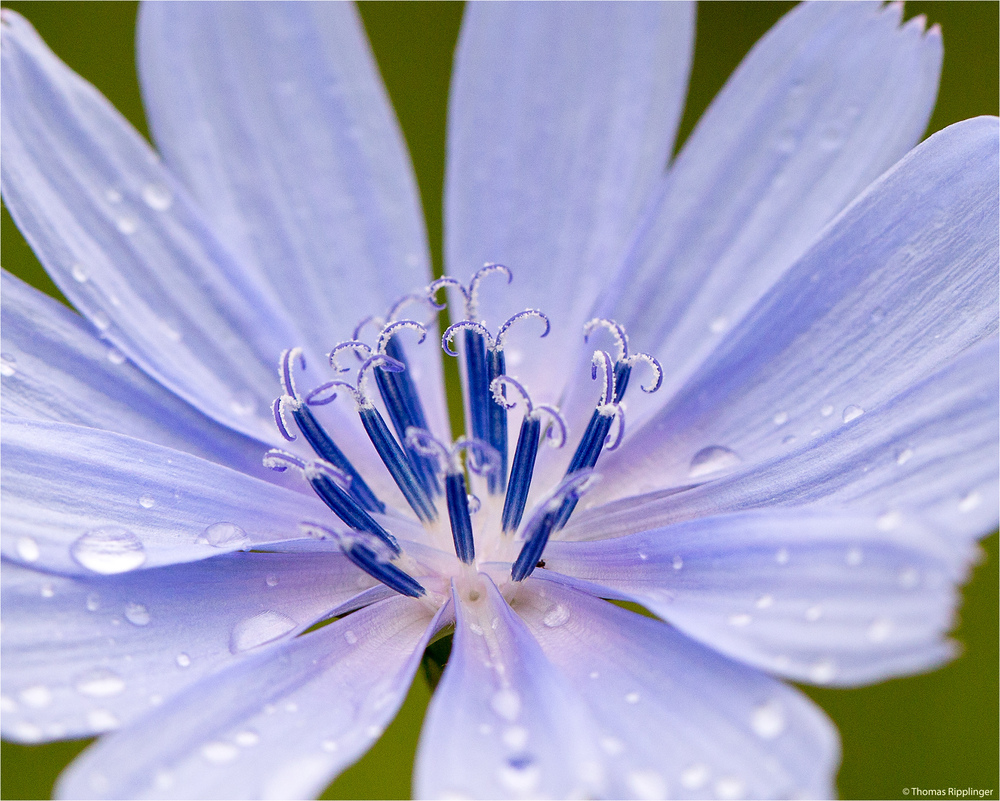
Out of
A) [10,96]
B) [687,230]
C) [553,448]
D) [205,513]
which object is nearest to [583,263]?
[687,230]

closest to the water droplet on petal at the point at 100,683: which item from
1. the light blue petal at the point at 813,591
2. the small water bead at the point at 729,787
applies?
the light blue petal at the point at 813,591

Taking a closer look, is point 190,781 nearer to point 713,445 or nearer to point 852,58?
point 713,445

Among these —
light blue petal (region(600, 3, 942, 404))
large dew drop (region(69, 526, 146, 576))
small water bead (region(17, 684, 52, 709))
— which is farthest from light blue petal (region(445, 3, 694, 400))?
small water bead (region(17, 684, 52, 709))

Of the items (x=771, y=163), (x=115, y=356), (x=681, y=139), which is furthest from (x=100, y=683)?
(x=681, y=139)

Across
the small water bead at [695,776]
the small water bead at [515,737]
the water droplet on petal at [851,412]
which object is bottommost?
the small water bead at [695,776]

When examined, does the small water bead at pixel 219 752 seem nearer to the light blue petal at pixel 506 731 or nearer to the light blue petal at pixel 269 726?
the light blue petal at pixel 269 726

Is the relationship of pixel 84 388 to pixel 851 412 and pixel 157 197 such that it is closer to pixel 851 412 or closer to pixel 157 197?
pixel 157 197
